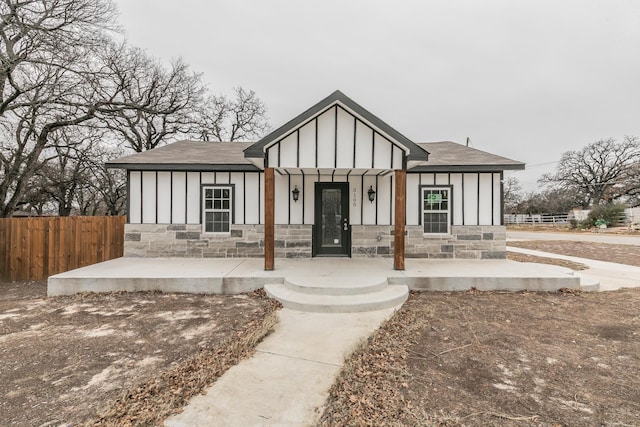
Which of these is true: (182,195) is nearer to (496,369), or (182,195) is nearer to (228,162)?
(228,162)

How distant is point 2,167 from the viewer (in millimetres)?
13297

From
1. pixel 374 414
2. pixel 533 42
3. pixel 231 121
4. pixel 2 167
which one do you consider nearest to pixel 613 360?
pixel 374 414

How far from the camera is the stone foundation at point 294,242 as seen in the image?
797 centimetres

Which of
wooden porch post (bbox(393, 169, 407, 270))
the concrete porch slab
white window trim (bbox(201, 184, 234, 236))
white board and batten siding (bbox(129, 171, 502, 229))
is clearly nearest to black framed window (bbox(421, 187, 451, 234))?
white board and batten siding (bbox(129, 171, 502, 229))

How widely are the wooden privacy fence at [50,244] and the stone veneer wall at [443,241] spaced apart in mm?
7134

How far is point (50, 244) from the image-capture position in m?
7.79

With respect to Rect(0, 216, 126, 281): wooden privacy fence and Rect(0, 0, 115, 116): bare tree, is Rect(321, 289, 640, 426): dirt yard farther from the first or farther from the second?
Rect(0, 0, 115, 116): bare tree

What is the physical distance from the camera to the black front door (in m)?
8.11

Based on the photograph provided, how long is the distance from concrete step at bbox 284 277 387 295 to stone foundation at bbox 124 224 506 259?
8.00 feet

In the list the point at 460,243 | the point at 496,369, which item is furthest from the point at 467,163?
the point at 496,369

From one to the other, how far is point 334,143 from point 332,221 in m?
2.67

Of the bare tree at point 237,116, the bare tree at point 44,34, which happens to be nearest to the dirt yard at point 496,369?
the bare tree at point 44,34

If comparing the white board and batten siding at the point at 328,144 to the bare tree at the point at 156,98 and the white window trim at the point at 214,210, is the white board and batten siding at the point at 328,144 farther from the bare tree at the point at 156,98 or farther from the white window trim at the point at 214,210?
the bare tree at the point at 156,98

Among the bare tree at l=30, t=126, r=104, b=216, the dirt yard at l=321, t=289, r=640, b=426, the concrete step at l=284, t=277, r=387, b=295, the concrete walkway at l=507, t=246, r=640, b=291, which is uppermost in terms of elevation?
the bare tree at l=30, t=126, r=104, b=216
